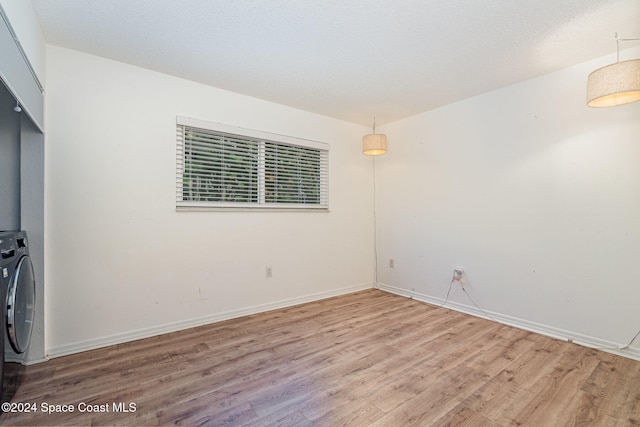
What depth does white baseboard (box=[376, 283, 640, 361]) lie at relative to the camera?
7.43 feet

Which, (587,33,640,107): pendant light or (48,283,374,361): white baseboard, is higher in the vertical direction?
(587,33,640,107): pendant light

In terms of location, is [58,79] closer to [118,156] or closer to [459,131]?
[118,156]

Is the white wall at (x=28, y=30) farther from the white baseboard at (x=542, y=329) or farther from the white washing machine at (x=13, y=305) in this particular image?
the white baseboard at (x=542, y=329)

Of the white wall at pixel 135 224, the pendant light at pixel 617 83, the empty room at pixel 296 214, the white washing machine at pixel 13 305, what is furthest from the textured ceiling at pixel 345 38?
the white washing machine at pixel 13 305

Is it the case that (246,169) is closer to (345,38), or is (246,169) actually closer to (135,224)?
(135,224)

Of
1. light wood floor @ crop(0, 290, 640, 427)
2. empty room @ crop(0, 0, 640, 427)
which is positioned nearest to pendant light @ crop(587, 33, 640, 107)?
empty room @ crop(0, 0, 640, 427)

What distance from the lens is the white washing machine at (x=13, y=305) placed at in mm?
1451

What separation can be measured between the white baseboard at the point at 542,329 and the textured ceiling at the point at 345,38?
234 centimetres

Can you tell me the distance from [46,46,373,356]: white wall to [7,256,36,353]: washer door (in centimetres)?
41

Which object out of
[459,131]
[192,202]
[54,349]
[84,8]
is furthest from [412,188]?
[54,349]

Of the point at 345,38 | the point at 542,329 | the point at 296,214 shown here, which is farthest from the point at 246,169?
the point at 542,329

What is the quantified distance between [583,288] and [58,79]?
15.2ft

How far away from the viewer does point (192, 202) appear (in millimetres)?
2830

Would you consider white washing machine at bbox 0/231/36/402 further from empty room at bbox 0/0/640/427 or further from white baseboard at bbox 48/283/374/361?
white baseboard at bbox 48/283/374/361
